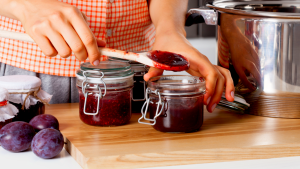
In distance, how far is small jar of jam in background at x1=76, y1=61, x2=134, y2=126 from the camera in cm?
87

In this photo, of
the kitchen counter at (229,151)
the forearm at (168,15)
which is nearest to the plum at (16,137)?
the kitchen counter at (229,151)

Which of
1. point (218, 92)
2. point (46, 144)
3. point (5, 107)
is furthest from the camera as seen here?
point (218, 92)

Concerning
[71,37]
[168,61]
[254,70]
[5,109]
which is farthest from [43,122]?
[254,70]

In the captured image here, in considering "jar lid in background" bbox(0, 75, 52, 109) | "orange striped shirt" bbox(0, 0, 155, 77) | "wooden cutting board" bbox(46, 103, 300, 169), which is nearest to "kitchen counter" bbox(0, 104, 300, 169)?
"wooden cutting board" bbox(46, 103, 300, 169)

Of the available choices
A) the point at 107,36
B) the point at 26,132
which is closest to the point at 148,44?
the point at 107,36

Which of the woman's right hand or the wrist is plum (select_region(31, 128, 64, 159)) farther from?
the wrist

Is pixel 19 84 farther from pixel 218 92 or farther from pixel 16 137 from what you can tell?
pixel 218 92

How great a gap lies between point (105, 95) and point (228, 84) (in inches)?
12.1

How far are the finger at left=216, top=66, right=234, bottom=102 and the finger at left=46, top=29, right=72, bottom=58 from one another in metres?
0.39

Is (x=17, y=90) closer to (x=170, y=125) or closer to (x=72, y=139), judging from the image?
(x=72, y=139)

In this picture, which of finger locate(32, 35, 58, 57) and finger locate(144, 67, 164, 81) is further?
finger locate(144, 67, 164, 81)

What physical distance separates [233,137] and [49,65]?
0.57m

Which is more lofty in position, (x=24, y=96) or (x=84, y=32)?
(x=84, y=32)

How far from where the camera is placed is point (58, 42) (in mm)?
777
